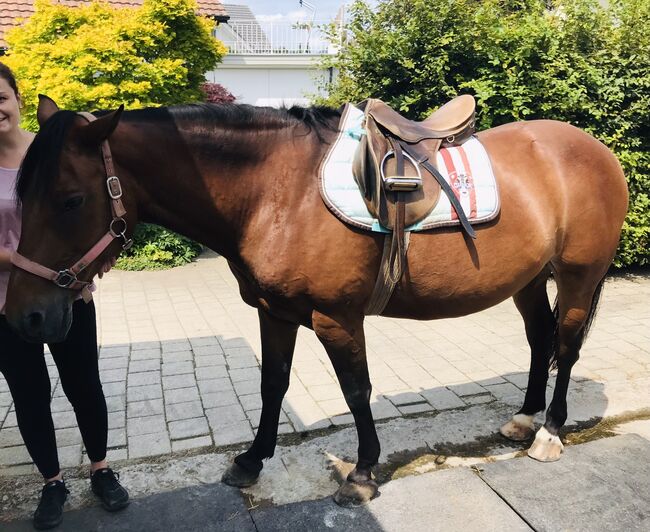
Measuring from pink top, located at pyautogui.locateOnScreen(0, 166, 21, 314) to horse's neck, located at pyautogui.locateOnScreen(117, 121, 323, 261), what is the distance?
1.73 ft

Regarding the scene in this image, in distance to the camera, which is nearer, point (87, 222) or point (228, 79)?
point (87, 222)

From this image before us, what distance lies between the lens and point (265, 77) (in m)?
13.4

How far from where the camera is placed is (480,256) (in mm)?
2180

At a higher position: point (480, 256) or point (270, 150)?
point (270, 150)

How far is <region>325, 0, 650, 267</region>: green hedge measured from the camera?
17.6 feet

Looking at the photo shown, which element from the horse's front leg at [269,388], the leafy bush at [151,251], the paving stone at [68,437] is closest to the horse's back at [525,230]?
the horse's front leg at [269,388]

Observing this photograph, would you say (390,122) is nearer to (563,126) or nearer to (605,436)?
(563,126)

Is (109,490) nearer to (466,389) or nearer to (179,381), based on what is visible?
(179,381)

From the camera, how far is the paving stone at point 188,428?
9.28ft

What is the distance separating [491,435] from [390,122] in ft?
6.26

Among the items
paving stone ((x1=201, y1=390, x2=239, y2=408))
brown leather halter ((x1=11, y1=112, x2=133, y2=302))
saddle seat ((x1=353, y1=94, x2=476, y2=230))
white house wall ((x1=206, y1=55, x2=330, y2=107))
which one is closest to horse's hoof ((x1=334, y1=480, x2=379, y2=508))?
paving stone ((x1=201, y1=390, x2=239, y2=408))

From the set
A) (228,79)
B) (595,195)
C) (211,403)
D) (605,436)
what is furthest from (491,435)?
(228,79)

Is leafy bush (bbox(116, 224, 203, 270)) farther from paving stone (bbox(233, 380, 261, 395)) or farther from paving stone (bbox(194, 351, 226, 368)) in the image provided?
paving stone (bbox(233, 380, 261, 395))

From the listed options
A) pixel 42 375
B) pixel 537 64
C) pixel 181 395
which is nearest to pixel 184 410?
pixel 181 395
